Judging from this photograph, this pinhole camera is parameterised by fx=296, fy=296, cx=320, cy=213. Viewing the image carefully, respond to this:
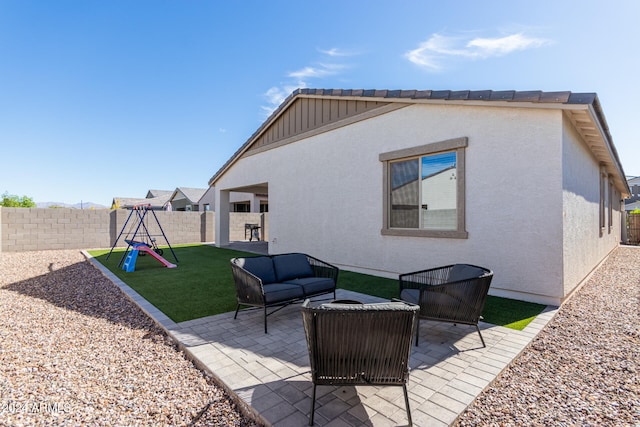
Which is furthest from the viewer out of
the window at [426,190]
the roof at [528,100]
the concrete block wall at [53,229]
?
the concrete block wall at [53,229]

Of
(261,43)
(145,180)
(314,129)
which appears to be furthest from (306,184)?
(145,180)

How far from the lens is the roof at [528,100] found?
5.23 meters

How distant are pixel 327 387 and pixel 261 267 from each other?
2.78 meters

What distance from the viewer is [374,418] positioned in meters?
2.38

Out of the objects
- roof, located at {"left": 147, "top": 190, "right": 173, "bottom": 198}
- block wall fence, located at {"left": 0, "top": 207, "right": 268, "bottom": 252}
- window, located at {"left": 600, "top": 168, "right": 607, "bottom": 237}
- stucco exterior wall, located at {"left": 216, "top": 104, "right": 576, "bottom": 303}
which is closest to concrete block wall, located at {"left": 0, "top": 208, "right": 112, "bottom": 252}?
block wall fence, located at {"left": 0, "top": 207, "right": 268, "bottom": 252}

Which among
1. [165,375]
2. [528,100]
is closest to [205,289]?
[165,375]

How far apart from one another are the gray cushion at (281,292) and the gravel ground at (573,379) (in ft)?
9.23

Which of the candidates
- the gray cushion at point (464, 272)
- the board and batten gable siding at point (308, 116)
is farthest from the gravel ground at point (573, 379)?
the board and batten gable siding at point (308, 116)

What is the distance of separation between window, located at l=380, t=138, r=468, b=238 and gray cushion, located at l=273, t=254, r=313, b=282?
3.01 metres

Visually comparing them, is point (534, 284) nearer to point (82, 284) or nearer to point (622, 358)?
point (622, 358)

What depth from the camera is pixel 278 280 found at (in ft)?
17.7

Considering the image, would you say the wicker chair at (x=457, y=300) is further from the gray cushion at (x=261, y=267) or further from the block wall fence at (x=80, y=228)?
the block wall fence at (x=80, y=228)

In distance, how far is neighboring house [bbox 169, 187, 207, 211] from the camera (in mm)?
36531

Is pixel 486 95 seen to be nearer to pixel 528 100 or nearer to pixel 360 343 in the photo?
pixel 528 100
